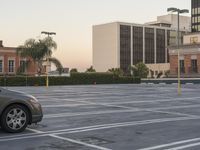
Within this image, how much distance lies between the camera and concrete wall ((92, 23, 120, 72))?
14175 cm

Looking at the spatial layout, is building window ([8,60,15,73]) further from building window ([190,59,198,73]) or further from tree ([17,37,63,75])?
building window ([190,59,198,73])

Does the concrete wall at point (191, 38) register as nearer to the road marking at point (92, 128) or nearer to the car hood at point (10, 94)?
the road marking at point (92, 128)

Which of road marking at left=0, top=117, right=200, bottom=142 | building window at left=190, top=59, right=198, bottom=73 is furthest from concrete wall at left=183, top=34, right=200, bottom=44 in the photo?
road marking at left=0, top=117, right=200, bottom=142

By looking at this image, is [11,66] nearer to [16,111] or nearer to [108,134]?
[16,111]

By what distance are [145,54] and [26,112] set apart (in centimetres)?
13712

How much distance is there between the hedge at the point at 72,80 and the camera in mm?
48031

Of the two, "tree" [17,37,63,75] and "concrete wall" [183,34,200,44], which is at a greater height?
"concrete wall" [183,34,200,44]

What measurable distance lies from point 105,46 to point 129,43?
32.8 feet

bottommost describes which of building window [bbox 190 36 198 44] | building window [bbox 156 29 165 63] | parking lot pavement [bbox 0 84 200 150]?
parking lot pavement [bbox 0 84 200 150]

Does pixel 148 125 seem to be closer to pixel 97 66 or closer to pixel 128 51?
pixel 128 51

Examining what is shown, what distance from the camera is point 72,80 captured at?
5434cm

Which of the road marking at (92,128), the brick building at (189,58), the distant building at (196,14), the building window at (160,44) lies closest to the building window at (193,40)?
the brick building at (189,58)

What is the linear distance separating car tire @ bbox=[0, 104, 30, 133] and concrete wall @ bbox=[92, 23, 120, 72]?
13153 centimetres

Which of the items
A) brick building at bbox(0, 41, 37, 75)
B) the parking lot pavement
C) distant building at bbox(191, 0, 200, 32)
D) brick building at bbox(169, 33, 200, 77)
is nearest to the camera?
the parking lot pavement
